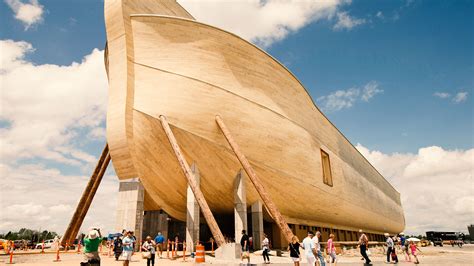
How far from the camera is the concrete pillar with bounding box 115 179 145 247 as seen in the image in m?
16.1

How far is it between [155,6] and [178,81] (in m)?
5.40

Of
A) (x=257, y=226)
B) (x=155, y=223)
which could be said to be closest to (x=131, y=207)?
(x=155, y=223)

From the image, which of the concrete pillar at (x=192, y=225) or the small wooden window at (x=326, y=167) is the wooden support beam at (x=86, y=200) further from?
the small wooden window at (x=326, y=167)

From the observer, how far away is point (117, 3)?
1612 centimetres

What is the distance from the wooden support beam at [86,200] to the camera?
703 inches

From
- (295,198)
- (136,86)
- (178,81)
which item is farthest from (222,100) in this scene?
(295,198)

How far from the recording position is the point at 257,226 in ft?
61.8

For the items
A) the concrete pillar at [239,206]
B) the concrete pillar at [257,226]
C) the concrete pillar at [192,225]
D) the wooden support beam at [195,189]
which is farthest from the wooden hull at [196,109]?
the concrete pillar at [192,225]

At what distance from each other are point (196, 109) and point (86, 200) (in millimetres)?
8724

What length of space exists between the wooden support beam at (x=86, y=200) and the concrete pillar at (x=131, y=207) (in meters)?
3.22

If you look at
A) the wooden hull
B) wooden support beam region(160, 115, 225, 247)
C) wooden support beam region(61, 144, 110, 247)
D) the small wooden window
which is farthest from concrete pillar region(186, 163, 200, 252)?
the small wooden window

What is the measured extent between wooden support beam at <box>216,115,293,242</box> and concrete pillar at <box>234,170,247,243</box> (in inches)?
91.7

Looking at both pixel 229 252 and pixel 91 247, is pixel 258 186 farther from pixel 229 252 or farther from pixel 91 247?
pixel 91 247

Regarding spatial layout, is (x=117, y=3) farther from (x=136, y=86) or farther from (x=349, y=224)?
(x=349, y=224)
